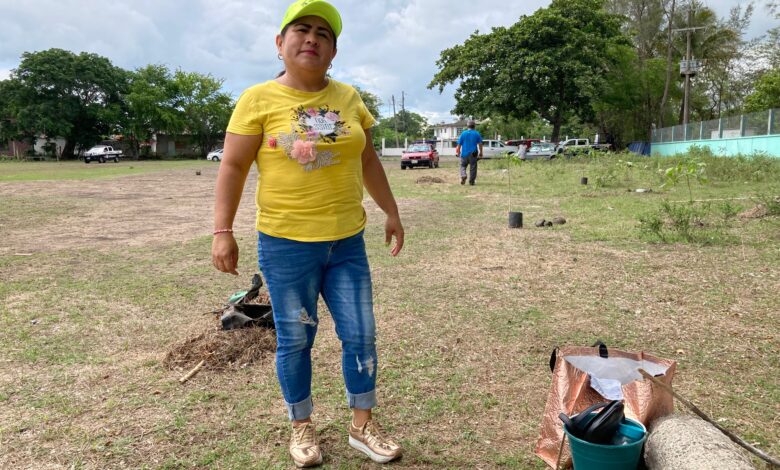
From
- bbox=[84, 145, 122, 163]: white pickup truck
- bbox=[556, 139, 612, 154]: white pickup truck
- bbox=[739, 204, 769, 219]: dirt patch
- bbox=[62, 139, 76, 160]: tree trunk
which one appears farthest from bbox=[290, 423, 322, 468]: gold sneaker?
bbox=[62, 139, 76, 160]: tree trunk

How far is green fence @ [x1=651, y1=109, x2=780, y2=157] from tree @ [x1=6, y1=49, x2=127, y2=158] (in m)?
44.1

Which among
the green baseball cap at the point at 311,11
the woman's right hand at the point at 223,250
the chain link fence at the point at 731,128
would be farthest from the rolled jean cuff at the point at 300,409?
the chain link fence at the point at 731,128

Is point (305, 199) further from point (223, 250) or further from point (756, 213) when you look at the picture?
point (756, 213)

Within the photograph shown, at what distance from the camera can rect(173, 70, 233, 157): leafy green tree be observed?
52.1m

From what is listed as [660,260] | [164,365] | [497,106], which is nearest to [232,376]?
[164,365]

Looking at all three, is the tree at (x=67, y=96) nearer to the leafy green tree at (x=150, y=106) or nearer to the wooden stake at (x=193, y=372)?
the leafy green tree at (x=150, y=106)

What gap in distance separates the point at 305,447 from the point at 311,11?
1.73 meters

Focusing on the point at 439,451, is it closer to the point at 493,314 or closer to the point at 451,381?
the point at 451,381

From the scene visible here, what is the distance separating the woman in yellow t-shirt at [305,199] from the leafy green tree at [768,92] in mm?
38078

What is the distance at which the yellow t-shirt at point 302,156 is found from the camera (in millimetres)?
2025

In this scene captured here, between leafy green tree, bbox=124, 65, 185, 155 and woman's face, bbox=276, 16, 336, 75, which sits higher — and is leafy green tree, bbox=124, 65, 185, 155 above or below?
above

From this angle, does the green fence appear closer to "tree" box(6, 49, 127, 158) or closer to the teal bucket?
the teal bucket

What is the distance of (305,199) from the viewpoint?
208 centimetres

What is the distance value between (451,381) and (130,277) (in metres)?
3.80
